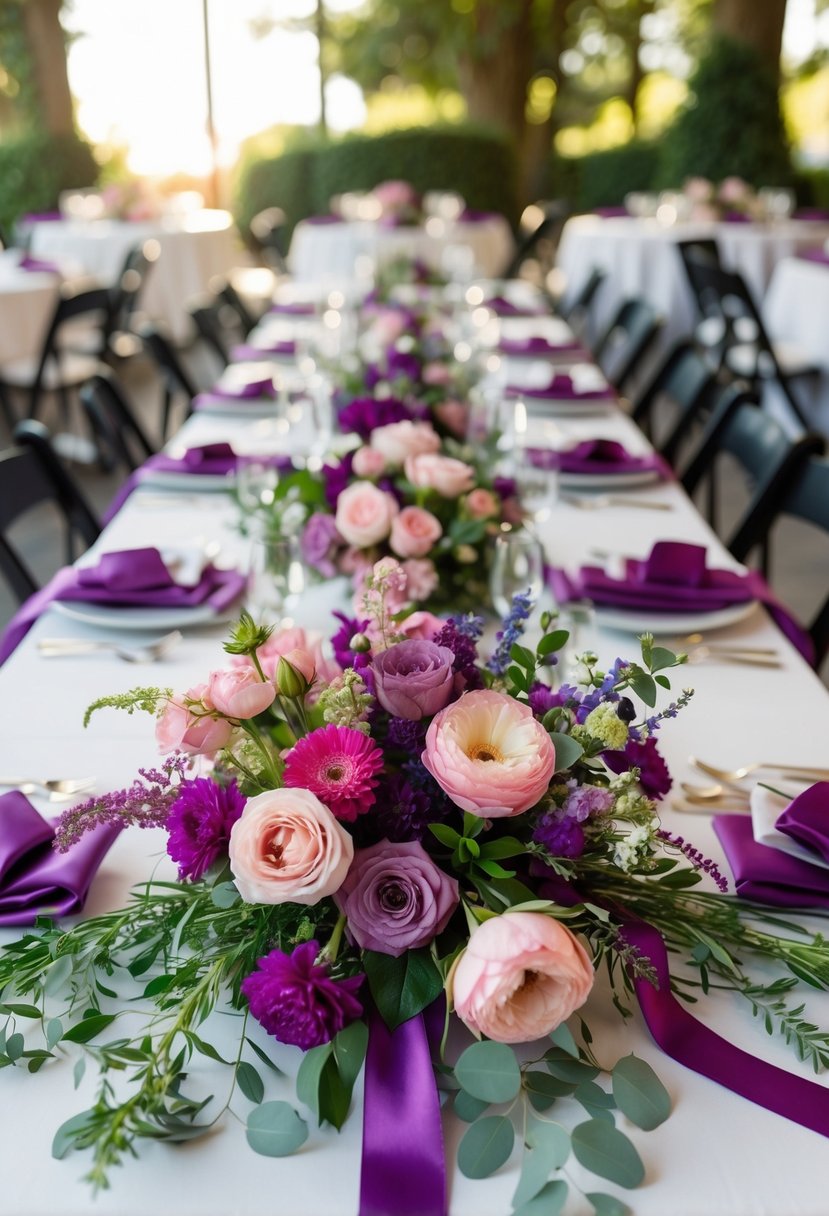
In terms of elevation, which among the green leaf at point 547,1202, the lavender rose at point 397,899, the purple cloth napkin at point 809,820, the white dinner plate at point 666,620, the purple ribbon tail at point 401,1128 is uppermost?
the lavender rose at point 397,899

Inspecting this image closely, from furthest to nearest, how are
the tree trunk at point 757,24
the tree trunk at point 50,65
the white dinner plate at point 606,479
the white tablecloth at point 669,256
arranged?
the tree trunk at point 50,65, the tree trunk at point 757,24, the white tablecloth at point 669,256, the white dinner plate at point 606,479

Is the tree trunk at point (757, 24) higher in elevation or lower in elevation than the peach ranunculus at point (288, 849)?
higher

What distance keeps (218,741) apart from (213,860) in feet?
0.28

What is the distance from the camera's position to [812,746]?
52.1 inches

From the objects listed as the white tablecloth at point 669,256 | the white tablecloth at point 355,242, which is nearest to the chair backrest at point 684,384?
the white tablecloth at point 669,256

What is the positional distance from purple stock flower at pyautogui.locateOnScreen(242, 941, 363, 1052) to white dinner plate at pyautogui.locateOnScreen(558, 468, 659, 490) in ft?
5.33

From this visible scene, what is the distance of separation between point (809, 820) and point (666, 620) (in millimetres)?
585

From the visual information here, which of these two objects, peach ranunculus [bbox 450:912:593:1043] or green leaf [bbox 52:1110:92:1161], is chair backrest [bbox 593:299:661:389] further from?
green leaf [bbox 52:1110:92:1161]

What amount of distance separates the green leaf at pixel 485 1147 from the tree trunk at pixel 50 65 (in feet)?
37.0

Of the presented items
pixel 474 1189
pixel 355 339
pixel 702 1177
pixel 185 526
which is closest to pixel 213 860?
pixel 474 1189

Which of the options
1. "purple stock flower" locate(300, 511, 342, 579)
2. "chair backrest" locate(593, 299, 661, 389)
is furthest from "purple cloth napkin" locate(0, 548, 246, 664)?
"chair backrest" locate(593, 299, 661, 389)

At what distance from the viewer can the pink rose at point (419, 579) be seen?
153cm

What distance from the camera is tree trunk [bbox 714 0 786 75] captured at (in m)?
8.71

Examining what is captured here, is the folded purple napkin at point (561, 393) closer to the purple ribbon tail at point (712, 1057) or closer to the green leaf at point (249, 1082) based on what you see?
the purple ribbon tail at point (712, 1057)
